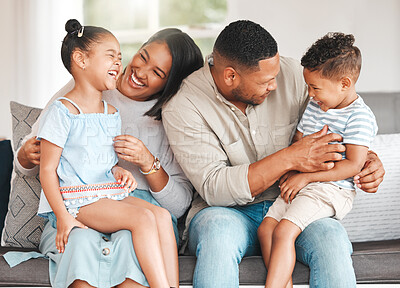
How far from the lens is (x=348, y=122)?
5.66 feet

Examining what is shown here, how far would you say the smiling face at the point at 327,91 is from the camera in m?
1.71

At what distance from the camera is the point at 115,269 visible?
1576 mm

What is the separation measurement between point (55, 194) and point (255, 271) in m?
0.67

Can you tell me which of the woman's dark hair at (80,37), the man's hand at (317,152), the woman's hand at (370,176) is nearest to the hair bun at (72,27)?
the woman's dark hair at (80,37)

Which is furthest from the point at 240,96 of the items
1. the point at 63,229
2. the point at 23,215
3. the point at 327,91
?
the point at 23,215

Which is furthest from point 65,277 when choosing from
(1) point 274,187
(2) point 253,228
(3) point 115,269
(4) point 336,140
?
(4) point 336,140

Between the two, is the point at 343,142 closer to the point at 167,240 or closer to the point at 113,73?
the point at 167,240

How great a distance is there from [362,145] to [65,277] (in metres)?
1.03

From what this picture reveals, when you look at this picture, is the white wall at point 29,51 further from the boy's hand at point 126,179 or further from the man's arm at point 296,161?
the man's arm at point 296,161

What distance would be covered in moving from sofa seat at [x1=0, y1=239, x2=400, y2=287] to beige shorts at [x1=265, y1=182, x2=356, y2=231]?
0.49 feet

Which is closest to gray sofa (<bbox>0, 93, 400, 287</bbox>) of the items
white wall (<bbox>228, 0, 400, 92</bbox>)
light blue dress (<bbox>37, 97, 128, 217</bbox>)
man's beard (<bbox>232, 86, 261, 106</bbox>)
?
light blue dress (<bbox>37, 97, 128, 217</bbox>)

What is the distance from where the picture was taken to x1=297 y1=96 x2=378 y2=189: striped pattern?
1693 millimetres

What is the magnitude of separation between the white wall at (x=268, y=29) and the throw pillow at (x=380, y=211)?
1906mm

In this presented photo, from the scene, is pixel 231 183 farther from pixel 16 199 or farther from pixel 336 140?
pixel 16 199
